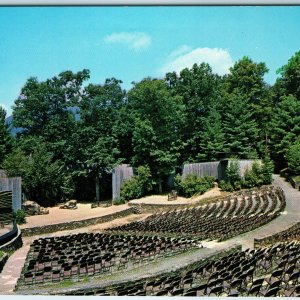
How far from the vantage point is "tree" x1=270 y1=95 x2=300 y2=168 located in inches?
920

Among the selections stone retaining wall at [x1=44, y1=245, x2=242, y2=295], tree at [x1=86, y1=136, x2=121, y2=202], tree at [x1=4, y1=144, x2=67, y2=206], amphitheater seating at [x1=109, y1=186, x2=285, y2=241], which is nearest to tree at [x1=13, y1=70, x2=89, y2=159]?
tree at [x1=4, y1=144, x2=67, y2=206]

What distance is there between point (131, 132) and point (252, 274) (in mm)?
17171

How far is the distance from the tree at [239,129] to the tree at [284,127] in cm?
259

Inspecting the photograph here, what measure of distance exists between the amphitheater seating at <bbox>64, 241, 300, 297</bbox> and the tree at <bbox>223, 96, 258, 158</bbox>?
14827mm

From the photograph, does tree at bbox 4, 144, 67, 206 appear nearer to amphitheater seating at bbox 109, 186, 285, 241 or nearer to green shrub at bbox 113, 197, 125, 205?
green shrub at bbox 113, 197, 125, 205

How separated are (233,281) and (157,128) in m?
18.3

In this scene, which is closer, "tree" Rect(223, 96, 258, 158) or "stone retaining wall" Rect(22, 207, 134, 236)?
"stone retaining wall" Rect(22, 207, 134, 236)

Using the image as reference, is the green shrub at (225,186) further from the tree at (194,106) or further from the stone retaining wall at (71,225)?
the stone retaining wall at (71,225)

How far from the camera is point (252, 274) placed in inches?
432

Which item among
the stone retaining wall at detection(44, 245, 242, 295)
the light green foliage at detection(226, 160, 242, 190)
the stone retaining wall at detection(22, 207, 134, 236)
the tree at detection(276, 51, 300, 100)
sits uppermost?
the tree at detection(276, 51, 300, 100)

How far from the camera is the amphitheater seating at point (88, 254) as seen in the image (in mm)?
13094

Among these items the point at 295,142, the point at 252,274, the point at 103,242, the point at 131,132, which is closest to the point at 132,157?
the point at 131,132

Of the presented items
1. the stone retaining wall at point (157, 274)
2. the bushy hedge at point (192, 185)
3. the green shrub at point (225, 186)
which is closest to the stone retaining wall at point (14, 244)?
the stone retaining wall at point (157, 274)

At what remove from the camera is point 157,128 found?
1102 inches
